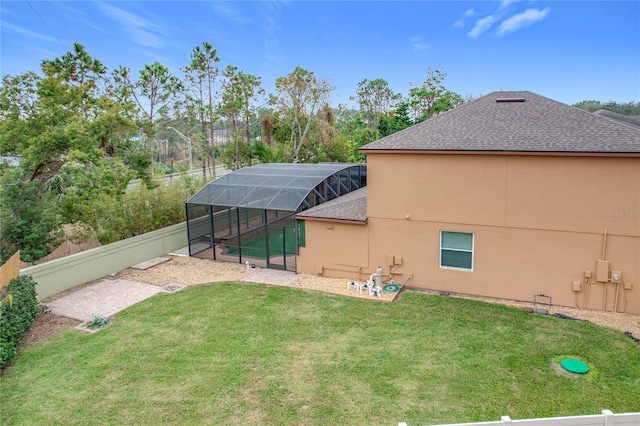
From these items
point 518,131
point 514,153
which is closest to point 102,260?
point 514,153

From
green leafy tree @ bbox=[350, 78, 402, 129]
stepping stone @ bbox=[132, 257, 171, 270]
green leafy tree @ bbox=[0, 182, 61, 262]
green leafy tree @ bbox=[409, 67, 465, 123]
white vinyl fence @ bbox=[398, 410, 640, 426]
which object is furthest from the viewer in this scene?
green leafy tree @ bbox=[350, 78, 402, 129]

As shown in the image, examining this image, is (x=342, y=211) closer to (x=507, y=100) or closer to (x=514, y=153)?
(x=514, y=153)

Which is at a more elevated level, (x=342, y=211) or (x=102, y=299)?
(x=342, y=211)

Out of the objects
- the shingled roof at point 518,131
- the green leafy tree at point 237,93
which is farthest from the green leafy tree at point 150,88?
the shingled roof at point 518,131

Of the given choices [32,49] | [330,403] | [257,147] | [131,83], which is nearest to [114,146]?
[32,49]

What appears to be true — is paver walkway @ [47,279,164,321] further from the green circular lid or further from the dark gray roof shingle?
the green circular lid

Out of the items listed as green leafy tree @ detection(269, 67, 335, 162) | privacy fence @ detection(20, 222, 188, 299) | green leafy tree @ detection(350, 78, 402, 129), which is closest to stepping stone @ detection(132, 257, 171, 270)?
privacy fence @ detection(20, 222, 188, 299)
